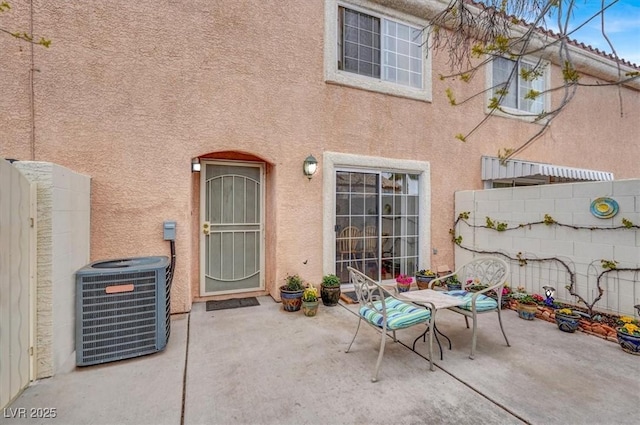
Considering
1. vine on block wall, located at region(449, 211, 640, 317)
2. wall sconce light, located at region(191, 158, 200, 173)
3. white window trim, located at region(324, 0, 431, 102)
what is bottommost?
vine on block wall, located at region(449, 211, 640, 317)

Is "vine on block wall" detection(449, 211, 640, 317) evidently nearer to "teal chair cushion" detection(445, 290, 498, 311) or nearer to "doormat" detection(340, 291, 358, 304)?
"teal chair cushion" detection(445, 290, 498, 311)

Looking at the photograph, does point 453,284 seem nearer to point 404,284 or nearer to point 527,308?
point 404,284

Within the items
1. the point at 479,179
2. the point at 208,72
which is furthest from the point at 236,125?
the point at 479,179

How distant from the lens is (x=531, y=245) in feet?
25.8

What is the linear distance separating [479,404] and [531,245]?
5810 mm

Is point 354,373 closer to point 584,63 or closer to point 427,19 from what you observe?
point 427,19

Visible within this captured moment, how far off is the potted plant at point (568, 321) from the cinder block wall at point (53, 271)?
866 centimetres

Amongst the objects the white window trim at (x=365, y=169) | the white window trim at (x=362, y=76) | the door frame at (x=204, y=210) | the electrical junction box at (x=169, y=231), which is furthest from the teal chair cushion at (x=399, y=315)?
the white window trim at (x=362, y=76)

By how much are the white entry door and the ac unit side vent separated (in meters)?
2.66

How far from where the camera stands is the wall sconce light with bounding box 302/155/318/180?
24.5 ft

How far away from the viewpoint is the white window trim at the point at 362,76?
7859 mm

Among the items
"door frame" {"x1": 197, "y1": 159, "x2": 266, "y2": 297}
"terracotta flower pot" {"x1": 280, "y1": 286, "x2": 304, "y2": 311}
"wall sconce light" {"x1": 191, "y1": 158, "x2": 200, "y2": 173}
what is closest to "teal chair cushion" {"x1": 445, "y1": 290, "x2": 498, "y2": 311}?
"terracotta flower pot" {"x1": 280, "y1": 286, "x2": 304, "y2": 311}

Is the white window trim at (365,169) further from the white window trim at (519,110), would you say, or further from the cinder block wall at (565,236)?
the white window trim at (519,110)

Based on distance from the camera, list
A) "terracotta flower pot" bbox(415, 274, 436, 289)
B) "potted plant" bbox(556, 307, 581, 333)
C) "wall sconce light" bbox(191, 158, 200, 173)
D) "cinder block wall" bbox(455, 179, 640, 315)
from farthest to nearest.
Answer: "terracotta flower pot" bbox(415, 274, 436, 289)
"wall sconce light" bbox(191, 158, 200, 173)
"cinder block wall" bbox(455, 179, 640, 315)
"potted plant" bbox(556, 307, 581, 333)
